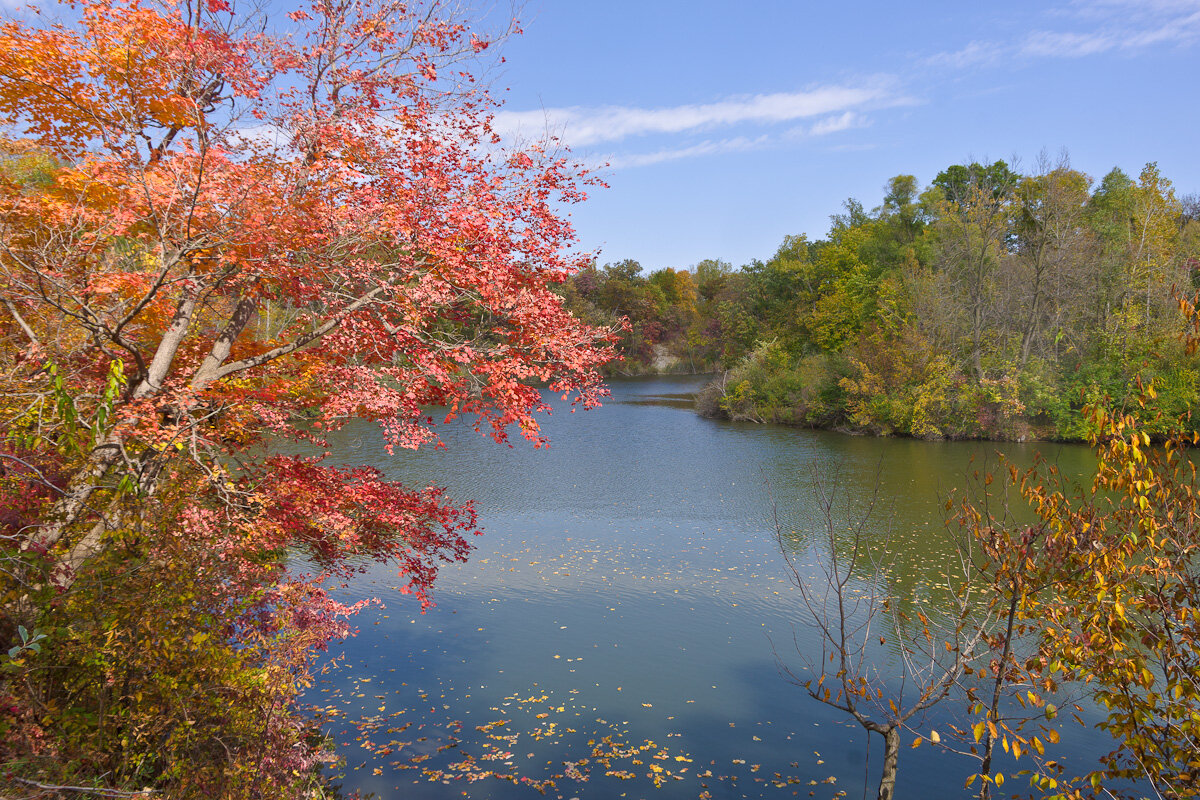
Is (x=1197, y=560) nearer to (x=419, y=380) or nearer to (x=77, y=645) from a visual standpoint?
(x=419, y=380)

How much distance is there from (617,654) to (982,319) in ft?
97.5

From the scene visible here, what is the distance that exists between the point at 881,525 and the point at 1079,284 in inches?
884

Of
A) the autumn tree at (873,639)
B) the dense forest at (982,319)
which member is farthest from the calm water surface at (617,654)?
the dense forest at (982,319)

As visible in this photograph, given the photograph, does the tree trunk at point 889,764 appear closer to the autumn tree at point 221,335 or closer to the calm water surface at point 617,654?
the calm water surface at point 617,654

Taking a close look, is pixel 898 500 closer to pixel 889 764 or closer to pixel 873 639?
pixel 873 639

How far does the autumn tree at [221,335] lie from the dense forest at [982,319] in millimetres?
22659

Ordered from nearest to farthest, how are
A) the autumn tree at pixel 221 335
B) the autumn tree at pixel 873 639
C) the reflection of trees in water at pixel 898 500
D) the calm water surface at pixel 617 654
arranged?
the autumn tree at pixel 221 335 < the autumn tree at pixel 873 639 < the calm water surface at pixel 617 654 < the reflection of trees in water at pixel 898 500

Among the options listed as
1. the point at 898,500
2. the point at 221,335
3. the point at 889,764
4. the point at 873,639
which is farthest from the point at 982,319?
the point at 221,335

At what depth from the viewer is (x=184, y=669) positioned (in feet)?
16.6

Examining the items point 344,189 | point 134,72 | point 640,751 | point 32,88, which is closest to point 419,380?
point 344,189

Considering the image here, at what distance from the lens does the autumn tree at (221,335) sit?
16.5 ft

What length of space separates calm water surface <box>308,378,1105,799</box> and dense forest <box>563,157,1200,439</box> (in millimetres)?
12594

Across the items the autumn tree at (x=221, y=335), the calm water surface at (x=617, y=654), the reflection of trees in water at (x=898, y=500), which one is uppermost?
the autumn tree at (x=221, y=335)

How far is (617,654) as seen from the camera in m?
10.2
